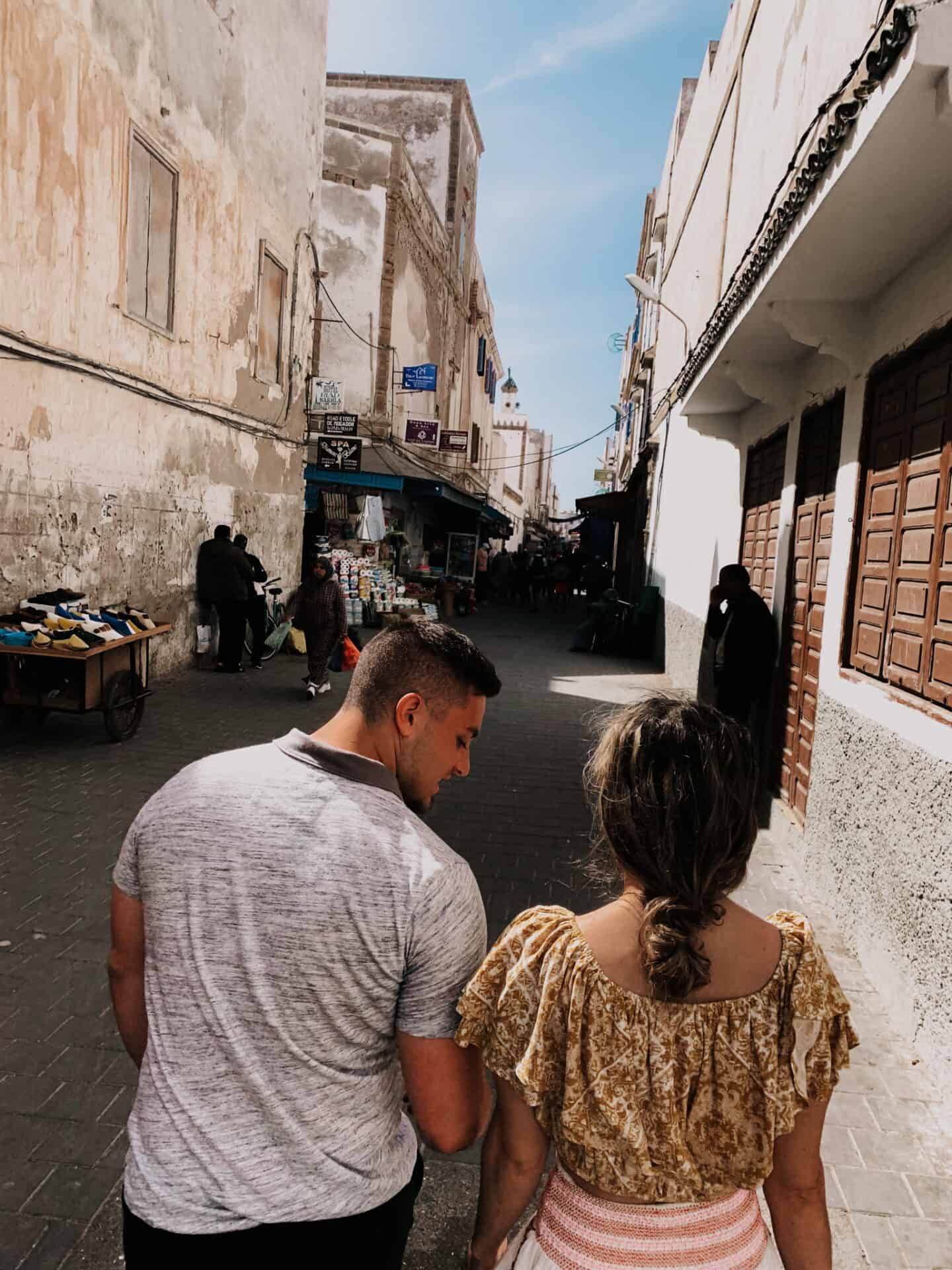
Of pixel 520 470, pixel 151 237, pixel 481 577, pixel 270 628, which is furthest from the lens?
pixel 520 470

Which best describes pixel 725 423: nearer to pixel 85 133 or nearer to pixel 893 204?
pixel 893 204

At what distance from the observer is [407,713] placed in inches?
62.4

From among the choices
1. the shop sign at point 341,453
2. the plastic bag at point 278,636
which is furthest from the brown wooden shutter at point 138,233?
the shop sign at point 341,453

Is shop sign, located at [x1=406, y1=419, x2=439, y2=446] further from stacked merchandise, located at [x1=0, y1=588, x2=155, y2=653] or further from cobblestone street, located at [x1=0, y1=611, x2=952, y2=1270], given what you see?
stacked merchandise, located at [x1=0, y1=588, x2=155, y2=653]

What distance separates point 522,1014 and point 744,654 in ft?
19.7

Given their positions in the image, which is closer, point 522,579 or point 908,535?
point 908,535

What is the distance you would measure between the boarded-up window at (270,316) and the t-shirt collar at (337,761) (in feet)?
43.0

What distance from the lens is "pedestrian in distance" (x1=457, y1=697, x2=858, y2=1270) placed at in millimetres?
1432

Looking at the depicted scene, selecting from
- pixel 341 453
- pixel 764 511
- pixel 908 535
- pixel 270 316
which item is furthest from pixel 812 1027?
pixel 341 453

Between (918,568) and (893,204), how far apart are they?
1.71m

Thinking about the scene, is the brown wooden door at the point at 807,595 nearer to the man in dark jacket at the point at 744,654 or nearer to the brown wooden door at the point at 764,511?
the man in dark jacket at the point at 744,654

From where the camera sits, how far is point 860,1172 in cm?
300

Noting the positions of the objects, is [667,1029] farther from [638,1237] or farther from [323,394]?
[323,394]

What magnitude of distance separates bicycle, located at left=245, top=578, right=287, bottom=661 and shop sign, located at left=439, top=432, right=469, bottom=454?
11.0 m
